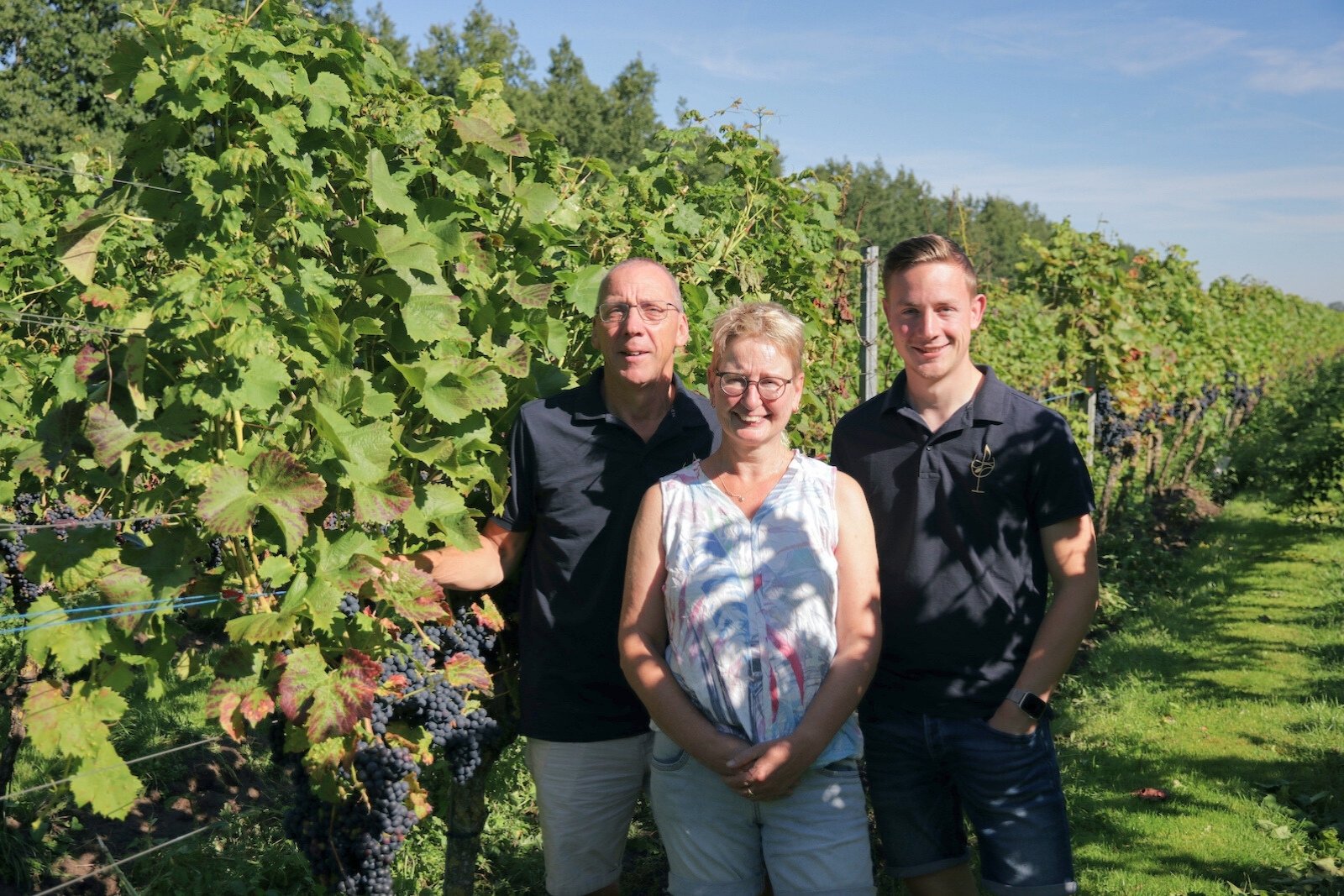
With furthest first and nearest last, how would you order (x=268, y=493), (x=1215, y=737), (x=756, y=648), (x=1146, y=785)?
(x=1215, y=737) < (x=1146, y=785) < (x=756, y=648) < (x=268, y=493)

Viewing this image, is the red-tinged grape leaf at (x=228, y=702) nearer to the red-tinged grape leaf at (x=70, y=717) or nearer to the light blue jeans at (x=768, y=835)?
the red-tinged grape leaf at (x=70, y=717)

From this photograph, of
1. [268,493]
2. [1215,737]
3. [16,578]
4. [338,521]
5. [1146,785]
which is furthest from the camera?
[1215,737]

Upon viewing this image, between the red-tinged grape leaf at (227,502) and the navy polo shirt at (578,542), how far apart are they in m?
0.74

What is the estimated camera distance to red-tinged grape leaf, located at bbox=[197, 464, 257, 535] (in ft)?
A: 6.36

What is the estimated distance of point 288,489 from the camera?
2.03 meters

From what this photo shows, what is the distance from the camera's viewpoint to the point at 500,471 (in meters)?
2.66

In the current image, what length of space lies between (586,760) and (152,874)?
242 cm

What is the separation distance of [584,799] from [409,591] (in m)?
0.69

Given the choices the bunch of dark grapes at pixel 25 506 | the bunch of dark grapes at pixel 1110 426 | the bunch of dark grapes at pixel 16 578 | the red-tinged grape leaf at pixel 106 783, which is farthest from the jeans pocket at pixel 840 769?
the bunch of dark grapes at pixel 1110 426

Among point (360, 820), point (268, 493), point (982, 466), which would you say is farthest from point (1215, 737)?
point (268, 493)

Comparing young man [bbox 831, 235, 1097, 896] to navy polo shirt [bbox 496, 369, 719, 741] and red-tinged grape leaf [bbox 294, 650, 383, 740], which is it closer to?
navy polo shirt [bbox 496, 369, 719, 741]

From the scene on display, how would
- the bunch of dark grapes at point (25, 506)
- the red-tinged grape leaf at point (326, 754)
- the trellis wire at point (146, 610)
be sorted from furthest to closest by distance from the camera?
the bunch of dark grapes at point (25, 506)
the red-tinged grape leaf at point (326, 754)
the trellis wire at point (146, 610)

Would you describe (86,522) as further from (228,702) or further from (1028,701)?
(1028,701)

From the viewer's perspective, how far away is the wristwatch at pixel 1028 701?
96.8 inches
